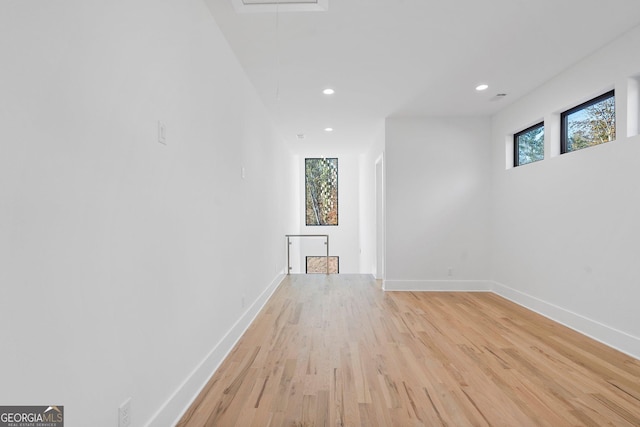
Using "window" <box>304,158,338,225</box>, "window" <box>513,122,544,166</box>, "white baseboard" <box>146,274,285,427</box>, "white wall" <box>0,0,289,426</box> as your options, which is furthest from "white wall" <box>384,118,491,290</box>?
"window" <box>304,158,338,225</box>

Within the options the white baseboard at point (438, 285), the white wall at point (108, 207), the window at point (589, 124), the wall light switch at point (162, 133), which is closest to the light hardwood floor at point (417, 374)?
the white wall at point (108, 207)

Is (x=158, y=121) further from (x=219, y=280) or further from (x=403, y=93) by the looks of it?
(x=403, y=93)

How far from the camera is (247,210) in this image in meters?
3.61

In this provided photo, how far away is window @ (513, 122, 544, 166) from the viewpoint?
4066mm

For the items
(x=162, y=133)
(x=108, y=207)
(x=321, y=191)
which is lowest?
(x=108, y=207)

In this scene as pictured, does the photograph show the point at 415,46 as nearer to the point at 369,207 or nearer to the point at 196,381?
the point at 196,381

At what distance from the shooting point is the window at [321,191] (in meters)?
9.45

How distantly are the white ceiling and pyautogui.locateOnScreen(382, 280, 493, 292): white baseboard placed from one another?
104 inches

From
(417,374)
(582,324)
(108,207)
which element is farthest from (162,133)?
(582,324)

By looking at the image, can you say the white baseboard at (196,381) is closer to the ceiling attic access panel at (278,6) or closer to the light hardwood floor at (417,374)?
the light hardwood floor at (417,374)

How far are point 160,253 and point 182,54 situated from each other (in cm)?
119

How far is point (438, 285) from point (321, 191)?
16.6 ft

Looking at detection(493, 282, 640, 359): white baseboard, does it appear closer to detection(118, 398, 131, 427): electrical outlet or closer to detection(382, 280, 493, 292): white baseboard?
detection(382, 280, 493, 292): white baseboard

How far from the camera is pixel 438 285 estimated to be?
5094mm
